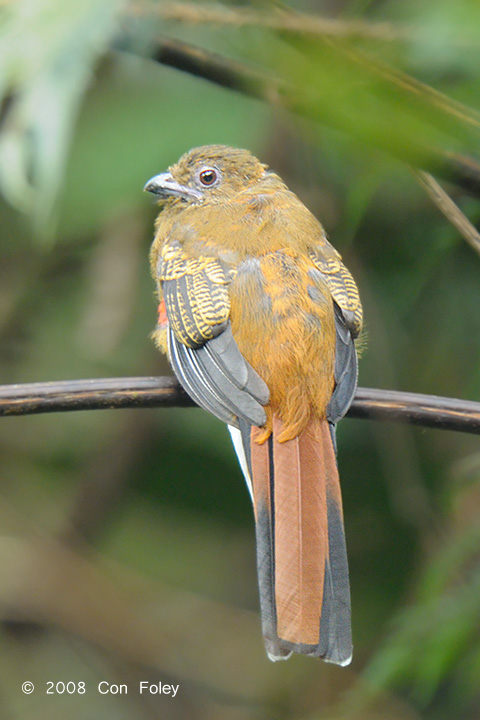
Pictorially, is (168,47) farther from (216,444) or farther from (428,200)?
(216,444)

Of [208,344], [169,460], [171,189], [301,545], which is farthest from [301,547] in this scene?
[169,460]

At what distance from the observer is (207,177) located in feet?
11.5

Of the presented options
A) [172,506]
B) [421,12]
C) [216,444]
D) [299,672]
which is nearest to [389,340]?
[216,444]

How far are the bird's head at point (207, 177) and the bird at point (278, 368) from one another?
0.15 metres

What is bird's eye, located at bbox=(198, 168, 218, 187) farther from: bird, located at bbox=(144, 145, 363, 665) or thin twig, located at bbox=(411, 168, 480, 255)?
thin twig, located at bbox=(411, 168, 480, 255)

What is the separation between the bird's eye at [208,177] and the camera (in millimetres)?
3498

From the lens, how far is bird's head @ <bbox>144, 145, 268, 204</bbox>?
348 cm

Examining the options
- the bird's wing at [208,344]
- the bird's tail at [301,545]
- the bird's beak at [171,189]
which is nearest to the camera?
the bird's tail at [301,545]

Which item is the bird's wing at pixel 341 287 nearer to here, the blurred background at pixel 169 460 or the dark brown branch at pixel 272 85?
the dark brown branch at pixel 272 85

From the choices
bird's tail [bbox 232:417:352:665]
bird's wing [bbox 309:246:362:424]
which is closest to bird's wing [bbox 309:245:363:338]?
bird's wing [bbox 309:246:362:424]

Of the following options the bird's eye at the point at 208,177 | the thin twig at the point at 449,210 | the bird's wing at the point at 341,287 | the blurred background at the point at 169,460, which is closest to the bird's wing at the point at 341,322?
the bird's wing at the point at 341,287

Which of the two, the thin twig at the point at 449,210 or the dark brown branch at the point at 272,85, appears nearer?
the dark brown branch at the point at 272,85

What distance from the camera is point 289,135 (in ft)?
15.3

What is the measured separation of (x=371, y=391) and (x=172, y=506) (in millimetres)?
2708
